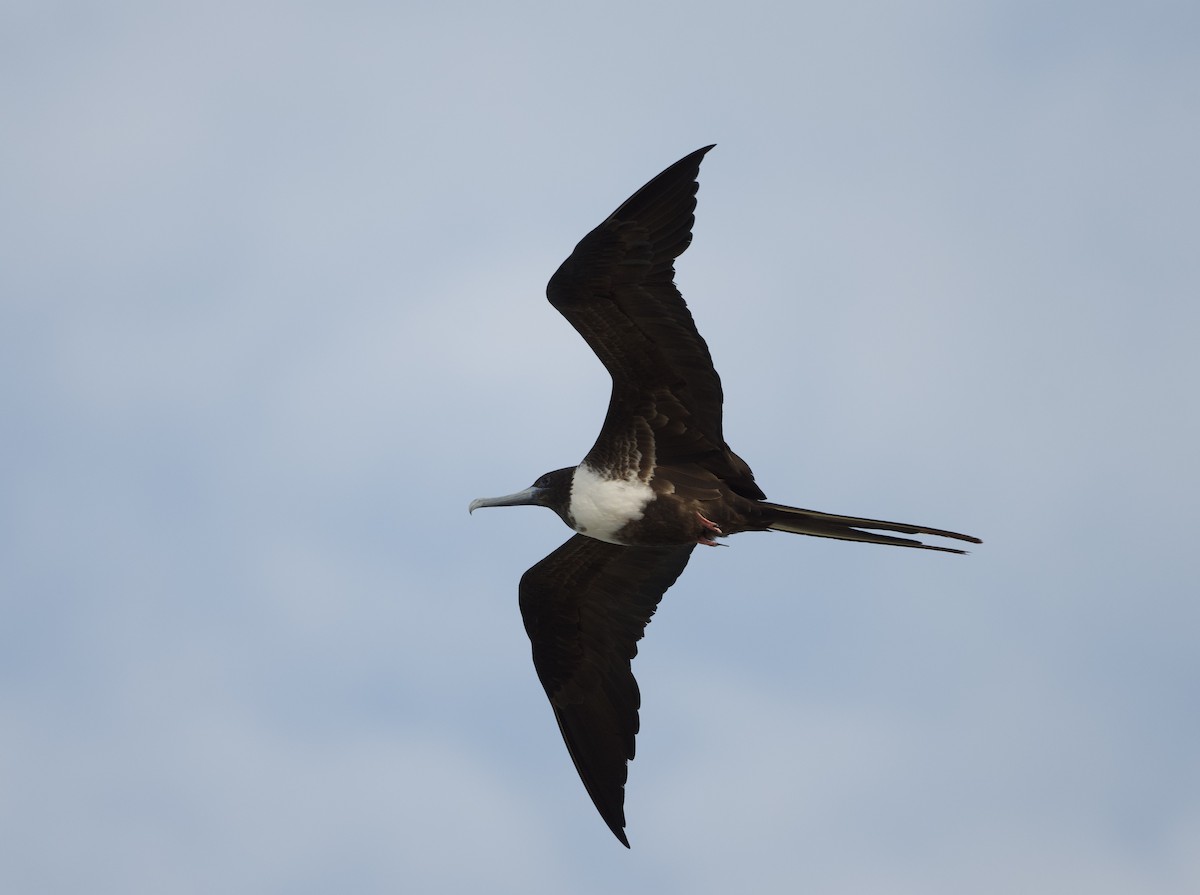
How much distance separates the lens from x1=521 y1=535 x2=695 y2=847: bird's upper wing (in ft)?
31.1

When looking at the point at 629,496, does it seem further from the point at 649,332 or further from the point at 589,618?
the point at 589,618

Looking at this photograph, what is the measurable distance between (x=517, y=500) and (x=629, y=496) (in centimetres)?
90

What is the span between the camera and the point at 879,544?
8281 mm

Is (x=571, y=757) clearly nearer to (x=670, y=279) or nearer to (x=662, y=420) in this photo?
(x=662, y=420)

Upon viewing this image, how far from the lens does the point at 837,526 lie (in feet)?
27.3

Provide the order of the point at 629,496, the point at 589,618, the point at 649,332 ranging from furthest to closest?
the point at 589,618 → the point at 629,496 → the point at 649,332

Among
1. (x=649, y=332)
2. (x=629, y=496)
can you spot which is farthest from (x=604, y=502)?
(x=649, y=332)

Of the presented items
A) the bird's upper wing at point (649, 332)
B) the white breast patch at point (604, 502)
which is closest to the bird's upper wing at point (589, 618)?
the white breast patch at point (604, 502)

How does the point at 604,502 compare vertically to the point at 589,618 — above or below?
above

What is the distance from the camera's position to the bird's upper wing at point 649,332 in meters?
8.04

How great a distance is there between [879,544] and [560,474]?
1.95m

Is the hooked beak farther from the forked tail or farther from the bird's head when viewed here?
the forked tail

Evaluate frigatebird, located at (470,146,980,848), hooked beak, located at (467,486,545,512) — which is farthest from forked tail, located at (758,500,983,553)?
hooked beak, located at (467,486,545,512)

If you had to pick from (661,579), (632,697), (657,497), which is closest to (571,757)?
(632,697)
